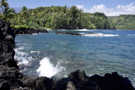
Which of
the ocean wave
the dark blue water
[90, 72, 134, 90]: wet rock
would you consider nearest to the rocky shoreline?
[90, 72, 134, 90]: wet rock

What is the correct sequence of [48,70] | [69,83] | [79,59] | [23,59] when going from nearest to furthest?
[69,83] → [48,70] → [23,59] → [79,59]

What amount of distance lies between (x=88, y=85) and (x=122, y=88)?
308 cm

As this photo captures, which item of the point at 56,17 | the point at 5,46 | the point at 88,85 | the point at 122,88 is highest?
the point at 56,17

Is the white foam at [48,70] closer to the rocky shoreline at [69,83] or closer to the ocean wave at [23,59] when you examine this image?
the ocean wave at [23,59]

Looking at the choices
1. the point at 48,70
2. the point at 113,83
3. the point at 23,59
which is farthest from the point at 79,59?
the point at 113,83

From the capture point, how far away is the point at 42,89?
381 inches

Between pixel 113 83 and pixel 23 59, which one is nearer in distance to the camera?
pixel 113 83

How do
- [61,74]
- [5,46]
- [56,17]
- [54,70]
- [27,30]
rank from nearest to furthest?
[5,46], [61,74], [54,70], [27,30], [56,17]

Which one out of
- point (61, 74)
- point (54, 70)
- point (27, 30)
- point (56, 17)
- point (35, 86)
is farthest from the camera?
point (56, 17)

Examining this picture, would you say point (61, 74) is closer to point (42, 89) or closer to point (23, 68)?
point (23, 68)

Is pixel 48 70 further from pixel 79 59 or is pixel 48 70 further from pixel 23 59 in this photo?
pixel 79 59

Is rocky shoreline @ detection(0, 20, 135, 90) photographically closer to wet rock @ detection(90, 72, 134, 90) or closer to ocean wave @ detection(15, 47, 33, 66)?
wet rock @ detection(90, 72, 134, 90)

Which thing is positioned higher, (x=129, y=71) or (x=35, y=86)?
(x=35, y=86)

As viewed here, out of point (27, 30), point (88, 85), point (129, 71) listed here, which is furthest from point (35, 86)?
point (27, 30)
